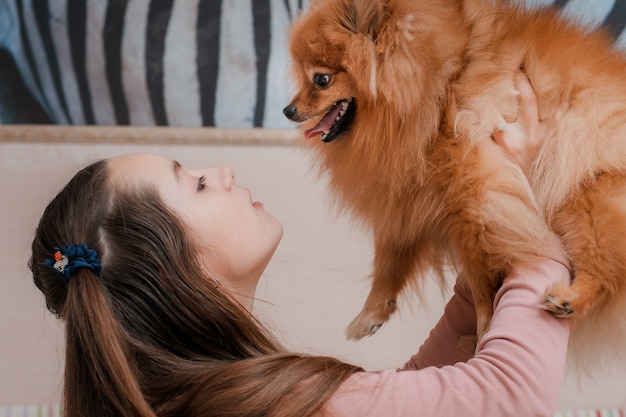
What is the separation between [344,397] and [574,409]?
1.35 metres

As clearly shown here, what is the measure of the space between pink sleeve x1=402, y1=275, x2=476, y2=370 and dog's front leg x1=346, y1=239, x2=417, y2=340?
143mm

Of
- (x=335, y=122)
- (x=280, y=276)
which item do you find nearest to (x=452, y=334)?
(x=335, y=122)

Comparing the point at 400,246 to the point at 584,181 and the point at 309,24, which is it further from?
the point at 309,24

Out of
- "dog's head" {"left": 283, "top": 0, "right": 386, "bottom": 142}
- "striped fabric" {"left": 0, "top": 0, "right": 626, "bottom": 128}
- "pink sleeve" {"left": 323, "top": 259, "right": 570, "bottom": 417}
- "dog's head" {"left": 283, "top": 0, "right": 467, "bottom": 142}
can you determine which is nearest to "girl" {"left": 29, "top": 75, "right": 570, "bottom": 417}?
"pink sleeve" {"left": 323, "top": 259, "right": 570, "bottom": 417}

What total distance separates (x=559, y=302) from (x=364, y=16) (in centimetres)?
63

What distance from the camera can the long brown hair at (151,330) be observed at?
2.95ft

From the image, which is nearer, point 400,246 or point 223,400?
point 223,400

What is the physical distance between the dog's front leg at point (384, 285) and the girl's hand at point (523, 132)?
0.31 m

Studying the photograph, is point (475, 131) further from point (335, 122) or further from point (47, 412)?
point (47, 412)

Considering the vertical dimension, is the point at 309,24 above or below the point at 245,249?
above

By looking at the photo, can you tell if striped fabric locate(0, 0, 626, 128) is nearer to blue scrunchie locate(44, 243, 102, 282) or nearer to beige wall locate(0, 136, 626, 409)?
beige wall locate(0, 136, 626, 409)

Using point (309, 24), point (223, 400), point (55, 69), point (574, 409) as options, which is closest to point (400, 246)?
point (309, 24)

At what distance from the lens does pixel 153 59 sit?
2572 millimetres

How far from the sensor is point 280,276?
2.21 m
